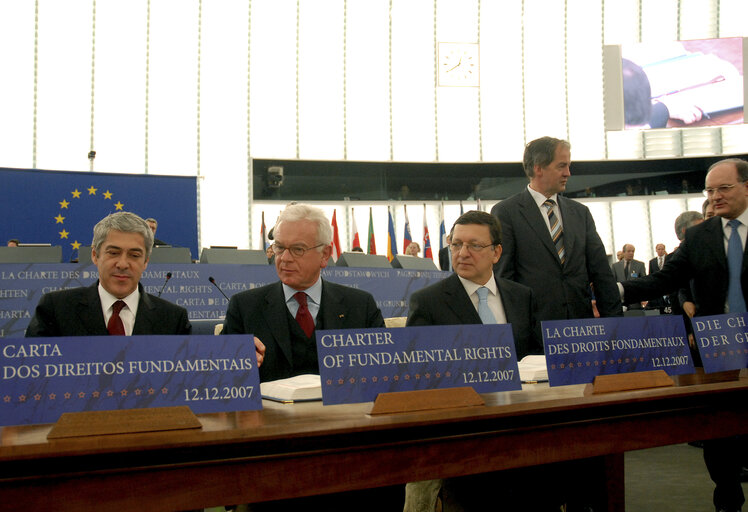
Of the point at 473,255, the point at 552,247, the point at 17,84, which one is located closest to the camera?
the point at 473,255

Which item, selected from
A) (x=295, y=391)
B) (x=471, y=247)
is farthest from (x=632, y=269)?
(x=295, y=391)

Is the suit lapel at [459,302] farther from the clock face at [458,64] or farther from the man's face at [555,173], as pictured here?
the clock face at [458,64]

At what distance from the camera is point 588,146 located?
15633 mm

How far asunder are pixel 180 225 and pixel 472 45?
8423mm

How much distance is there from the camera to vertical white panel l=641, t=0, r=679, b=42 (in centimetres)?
1560

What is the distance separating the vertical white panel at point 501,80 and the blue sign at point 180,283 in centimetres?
1048

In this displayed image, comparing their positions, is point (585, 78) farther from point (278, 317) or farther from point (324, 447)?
point (324, 447)

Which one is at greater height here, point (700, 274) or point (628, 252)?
point (628, 252)

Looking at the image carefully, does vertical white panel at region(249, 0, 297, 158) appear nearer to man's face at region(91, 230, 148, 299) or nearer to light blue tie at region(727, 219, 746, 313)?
man's face at region(91, 230, 148, 299)

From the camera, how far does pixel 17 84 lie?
43.5ft

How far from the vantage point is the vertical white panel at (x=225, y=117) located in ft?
46.6

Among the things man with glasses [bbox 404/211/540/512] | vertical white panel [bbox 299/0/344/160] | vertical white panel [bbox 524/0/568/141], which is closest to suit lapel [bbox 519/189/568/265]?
man with glasses [bbox 404/211/540/512]

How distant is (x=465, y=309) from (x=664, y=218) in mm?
14198

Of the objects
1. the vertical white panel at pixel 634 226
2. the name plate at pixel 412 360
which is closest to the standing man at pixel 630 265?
the vertical white panel at pixel 634 226
